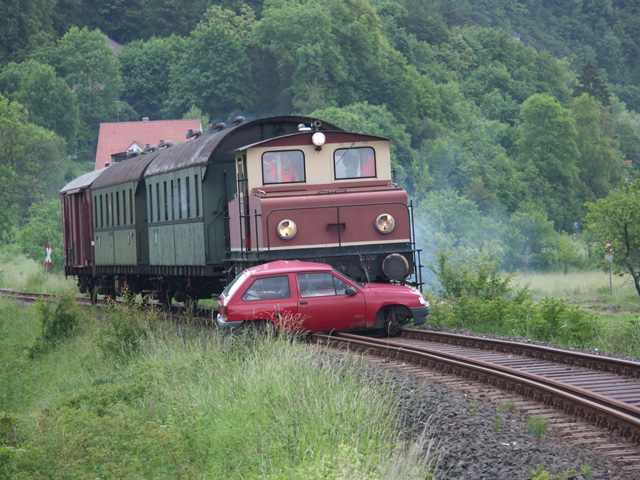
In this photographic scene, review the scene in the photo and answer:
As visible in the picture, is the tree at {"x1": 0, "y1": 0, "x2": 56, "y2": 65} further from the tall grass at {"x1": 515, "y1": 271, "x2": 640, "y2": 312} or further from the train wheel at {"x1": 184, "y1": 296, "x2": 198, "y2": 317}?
the train wheel at {"x1": 184, "y1": 296, "x2": 198, "y2": 317}

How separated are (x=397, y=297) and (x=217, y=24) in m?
94.2

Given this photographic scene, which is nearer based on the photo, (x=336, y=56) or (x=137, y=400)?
(x=137, y=400)

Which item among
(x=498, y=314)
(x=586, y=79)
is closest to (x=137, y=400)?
(x=498, y=314)

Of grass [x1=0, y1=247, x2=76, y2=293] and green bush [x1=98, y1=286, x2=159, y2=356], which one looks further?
grass [x1=0, y1=247, x2=76, y2=293]

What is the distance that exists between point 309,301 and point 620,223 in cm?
3382

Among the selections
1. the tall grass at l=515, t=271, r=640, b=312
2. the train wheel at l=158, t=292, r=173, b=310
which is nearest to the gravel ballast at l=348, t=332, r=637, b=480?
the train wheel at l=158, t=292, r=173, b=310

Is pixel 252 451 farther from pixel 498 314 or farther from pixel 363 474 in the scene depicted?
pixel 498 314

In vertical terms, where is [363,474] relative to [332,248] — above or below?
below

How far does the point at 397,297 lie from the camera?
561 inches

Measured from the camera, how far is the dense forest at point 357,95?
252ft

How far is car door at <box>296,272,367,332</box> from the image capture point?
1370cm

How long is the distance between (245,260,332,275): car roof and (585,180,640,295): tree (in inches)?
1246

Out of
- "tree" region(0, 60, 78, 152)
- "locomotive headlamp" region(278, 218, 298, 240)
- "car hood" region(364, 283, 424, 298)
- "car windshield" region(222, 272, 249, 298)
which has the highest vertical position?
"tree" region(0, 60, 78, 152)

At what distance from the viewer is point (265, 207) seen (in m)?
14.9
